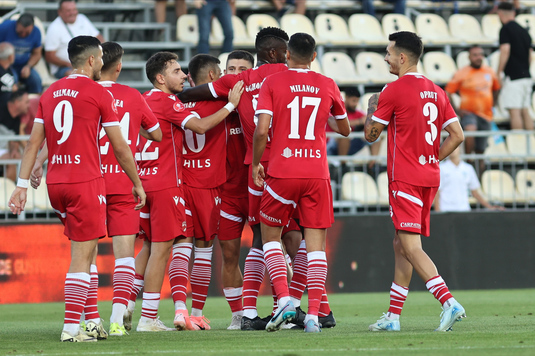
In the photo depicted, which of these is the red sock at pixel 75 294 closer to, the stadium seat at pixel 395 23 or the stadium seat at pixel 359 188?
the stadium seat at pixel 359 188

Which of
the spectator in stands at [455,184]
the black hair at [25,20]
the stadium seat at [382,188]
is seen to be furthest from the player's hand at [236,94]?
the black hair at [25,20]

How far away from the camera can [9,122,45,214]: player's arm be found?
6.34 m

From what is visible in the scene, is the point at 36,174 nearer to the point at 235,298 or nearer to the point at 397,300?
the point at 235,298

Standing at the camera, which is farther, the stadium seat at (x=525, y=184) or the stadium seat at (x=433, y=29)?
the stadium seat at (x=433, y=29)

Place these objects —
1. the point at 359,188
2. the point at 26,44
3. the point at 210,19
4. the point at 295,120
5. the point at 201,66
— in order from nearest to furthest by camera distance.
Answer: the point at 295,120 < the point at 201,66 < the point at 359,188 < the point at 26,44 < the point at 210,19

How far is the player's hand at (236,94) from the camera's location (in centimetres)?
760

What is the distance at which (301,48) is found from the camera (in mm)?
6965

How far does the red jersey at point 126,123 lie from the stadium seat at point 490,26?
1222 centimetres

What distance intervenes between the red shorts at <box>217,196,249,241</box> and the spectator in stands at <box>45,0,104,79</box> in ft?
24.4

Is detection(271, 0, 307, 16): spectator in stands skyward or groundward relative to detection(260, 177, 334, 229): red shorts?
skyward

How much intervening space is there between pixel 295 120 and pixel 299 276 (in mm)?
1560

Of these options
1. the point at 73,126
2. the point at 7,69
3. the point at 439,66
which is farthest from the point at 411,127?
the point at 439,66

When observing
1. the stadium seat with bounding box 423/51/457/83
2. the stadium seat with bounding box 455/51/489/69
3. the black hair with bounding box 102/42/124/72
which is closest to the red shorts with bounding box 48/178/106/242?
the black hair with bounding box 102/42/124/72

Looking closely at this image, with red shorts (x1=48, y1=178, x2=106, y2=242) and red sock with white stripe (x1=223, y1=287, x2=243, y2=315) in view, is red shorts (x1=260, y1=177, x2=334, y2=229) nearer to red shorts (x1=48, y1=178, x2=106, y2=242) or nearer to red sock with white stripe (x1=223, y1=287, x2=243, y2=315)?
red sock with white stripe (x1=223, y1=287, x2=243, y2=315)
